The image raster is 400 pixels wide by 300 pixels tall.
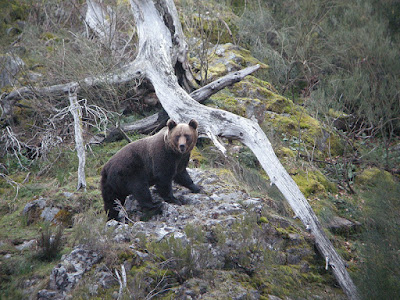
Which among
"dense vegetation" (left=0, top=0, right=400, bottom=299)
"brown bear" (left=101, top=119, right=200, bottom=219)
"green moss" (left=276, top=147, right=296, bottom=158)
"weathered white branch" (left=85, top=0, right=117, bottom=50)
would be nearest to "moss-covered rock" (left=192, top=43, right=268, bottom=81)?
"dense vegetation" (left=0, top=0, right=400, bottom=299)

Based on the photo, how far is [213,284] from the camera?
462 cm

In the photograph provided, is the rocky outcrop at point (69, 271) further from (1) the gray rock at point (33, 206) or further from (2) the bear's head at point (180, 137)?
(1) the gray rock at point (33, 206)

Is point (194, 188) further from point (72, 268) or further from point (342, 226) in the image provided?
point (342, 226)

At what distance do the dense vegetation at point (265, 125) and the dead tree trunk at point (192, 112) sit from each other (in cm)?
63

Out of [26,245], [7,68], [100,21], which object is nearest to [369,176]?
[26,245]

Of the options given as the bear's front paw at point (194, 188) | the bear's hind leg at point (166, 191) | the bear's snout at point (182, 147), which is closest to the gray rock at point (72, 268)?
the bear's hind leg at point (166, 191)

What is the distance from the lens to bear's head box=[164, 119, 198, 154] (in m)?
5.73

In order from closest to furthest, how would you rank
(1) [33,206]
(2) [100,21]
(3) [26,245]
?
(3) [26,245] → (1) [33,206] → (2) [100,21]

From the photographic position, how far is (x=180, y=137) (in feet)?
19.1

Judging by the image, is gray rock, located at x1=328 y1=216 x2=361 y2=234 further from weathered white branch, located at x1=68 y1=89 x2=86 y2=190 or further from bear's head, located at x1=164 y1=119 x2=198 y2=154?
weathered white branch, located at x1=68 y1=89 x2=86 y2=190

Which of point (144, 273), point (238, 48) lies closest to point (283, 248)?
point (144, 273)

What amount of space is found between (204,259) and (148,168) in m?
1.84

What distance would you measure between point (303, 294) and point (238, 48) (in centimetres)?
988

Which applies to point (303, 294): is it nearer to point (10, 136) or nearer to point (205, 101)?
point (205, 101)
